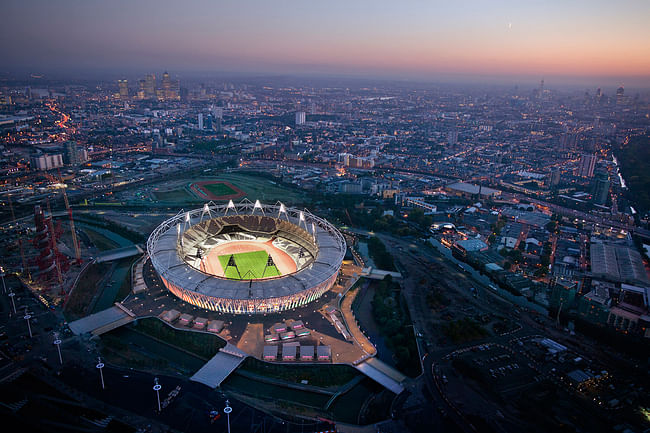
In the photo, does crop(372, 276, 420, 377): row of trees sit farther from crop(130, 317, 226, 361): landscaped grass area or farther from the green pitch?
crop(130, 317, 226, 361): landscaped grass area

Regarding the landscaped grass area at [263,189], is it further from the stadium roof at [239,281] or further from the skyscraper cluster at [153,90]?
the skyscraper cluster at [153,90]

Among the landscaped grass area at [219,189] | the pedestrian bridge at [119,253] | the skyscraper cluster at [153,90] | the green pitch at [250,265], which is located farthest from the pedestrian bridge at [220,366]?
the skyscraper cluster at [153,90]

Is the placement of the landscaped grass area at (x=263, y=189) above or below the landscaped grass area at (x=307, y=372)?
above

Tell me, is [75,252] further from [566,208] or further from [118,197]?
[566,208]

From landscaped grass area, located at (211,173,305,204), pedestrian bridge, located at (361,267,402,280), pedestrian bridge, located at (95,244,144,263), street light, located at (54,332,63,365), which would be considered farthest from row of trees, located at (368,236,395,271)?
street light, located at (54,332,63,365)

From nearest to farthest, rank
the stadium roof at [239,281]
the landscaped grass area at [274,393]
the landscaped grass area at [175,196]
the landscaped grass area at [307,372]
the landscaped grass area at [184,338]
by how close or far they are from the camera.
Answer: the landscaped grass area at [274,393] → the landscaped grass area at [307,372] → the landscaped grass area at [184,338] → the stadium roof at [239,281] → the landscaped grass area at [175,196]

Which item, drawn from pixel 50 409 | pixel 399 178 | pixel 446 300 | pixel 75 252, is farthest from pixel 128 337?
pixel 399 178
